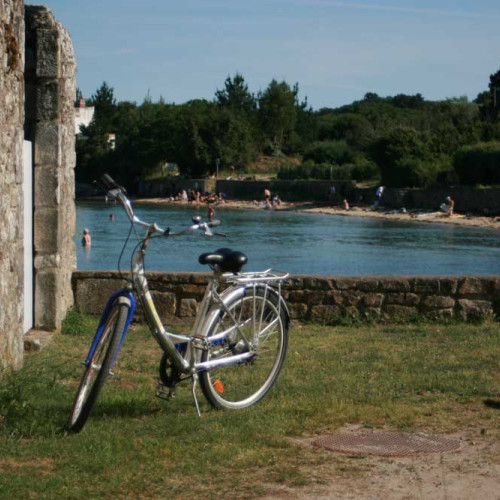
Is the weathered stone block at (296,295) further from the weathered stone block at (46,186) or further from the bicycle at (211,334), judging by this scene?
the bicycle at (211,334)

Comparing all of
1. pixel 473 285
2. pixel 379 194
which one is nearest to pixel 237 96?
pixel 379 194

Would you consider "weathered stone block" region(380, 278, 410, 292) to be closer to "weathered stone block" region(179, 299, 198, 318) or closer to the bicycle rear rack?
"weathered stone block" region(179, 299, 198, 318)

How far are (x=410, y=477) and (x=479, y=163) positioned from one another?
65.6m

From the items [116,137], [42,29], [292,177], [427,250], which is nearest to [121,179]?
[116,137]

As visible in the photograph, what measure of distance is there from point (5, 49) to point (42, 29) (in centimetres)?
256

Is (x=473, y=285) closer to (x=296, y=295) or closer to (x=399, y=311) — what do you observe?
(x=399, y=311)

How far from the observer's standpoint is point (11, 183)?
6934 mm

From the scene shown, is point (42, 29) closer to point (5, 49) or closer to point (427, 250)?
point (5, 49)

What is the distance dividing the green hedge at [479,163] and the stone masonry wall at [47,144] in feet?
195

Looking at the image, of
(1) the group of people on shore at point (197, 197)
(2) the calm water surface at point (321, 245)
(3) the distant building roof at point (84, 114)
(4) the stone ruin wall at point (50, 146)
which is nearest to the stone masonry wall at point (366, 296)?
(4) the stone ruin wall at point (50, 146)

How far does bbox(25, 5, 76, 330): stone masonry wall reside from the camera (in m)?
9.30

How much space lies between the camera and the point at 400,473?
4.73m

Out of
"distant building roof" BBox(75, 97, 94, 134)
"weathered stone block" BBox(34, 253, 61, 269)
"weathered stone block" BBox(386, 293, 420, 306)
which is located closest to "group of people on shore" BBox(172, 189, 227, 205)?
"distant building roof" BBox(75, 97, 94, 134)

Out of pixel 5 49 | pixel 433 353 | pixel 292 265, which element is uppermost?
pixel 5 49
